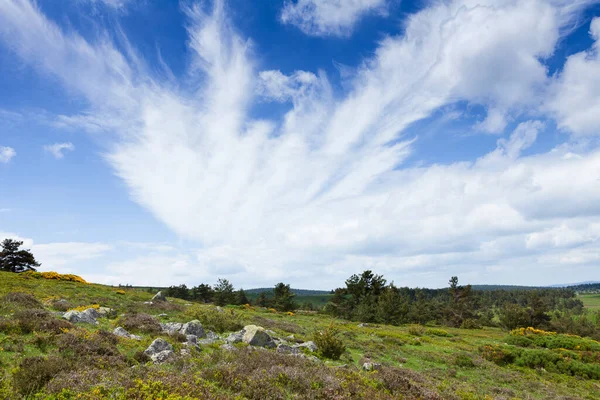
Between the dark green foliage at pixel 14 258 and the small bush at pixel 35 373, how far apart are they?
62.9m

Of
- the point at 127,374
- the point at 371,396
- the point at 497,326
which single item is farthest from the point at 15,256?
the point at 497,326

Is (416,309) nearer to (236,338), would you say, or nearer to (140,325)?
(236,338)

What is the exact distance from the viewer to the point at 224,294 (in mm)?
80375

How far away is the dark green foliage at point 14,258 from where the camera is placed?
182 feet

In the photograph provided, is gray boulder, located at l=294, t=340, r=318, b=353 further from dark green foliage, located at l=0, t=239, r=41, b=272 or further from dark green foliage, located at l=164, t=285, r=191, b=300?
dark green foliage, located at l=164, t=285, r=191, b=300

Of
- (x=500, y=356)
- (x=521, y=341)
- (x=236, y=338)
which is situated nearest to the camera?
(x=236, y=338)

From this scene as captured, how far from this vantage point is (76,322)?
59.5 ft

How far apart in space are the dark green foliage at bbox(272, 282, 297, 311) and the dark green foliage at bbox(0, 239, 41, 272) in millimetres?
49028

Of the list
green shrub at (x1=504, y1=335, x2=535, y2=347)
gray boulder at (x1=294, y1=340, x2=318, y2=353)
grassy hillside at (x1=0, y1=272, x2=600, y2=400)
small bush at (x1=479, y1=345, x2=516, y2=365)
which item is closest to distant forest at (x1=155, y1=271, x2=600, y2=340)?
green shrub at (x1=504, y1=335, x2=535, y2=347)

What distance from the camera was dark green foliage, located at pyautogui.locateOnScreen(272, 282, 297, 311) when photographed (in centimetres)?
7650

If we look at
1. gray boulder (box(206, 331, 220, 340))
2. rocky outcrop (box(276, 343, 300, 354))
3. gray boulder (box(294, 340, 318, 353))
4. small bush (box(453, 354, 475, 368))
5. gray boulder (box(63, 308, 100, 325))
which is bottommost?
small bush (box(453, 354, 475, 368))

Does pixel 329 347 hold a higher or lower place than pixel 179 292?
lower

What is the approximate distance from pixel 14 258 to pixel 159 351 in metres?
61.8

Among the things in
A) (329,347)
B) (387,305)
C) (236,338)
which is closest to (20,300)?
(236,338)
